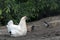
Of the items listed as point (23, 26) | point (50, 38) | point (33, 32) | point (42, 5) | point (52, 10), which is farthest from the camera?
point (52, 10)

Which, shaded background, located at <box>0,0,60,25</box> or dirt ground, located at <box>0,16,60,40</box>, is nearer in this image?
dirt ground, located at <box>0,16,60,40</box>

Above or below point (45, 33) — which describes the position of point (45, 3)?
above

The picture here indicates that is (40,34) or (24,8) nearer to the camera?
(40,34)

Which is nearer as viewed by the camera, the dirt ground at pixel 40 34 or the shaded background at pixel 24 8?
the dirt ground at pixel 40 34

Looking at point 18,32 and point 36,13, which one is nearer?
point 18,32

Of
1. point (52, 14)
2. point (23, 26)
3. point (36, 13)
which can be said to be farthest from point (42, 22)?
point (23, 26)

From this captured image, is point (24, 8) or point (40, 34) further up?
point (24, 8)

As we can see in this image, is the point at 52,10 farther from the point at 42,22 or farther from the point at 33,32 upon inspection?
the point at 33,32

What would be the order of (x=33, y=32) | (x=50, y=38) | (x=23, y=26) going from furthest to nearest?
(x=33, y=32) → (x=23, y=26) → (x=50, y=38)

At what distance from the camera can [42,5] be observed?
9.49m

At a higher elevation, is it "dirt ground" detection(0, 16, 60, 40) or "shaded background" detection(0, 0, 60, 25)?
"shaded background" detection(0, 0, 60, 25)

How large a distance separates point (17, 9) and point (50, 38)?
2.57 metres

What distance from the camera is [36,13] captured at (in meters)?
9.74

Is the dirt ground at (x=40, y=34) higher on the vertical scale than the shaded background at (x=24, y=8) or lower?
lower
